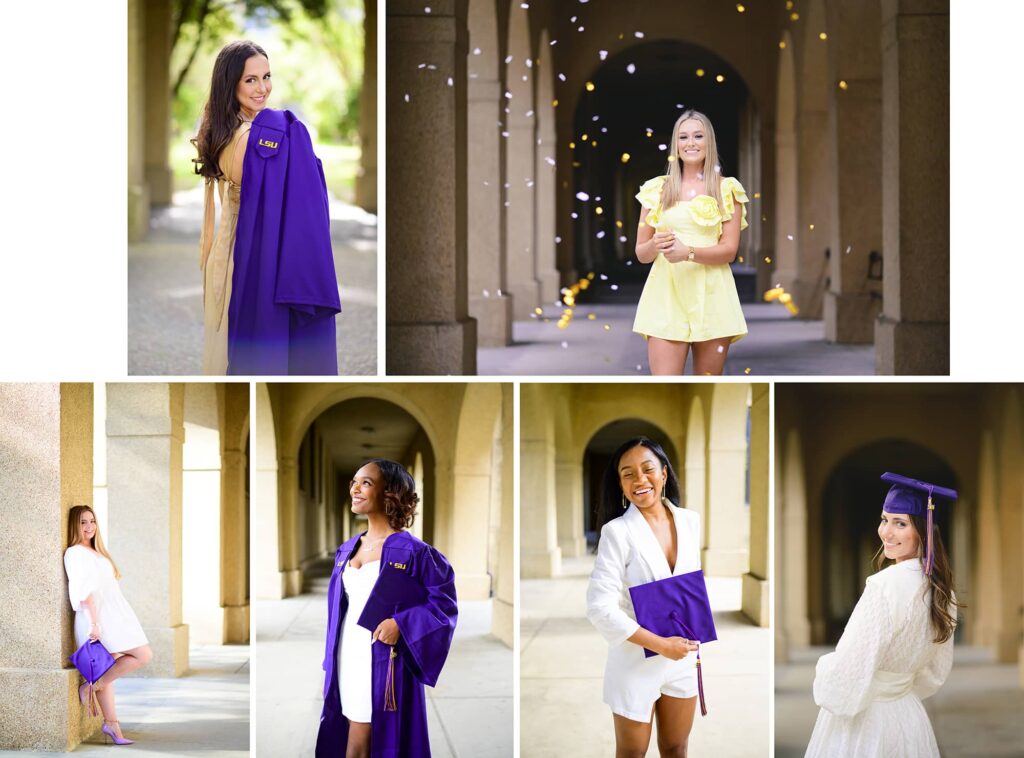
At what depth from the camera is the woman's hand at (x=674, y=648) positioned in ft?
23.5

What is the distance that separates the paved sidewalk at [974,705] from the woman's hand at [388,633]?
1731 mm

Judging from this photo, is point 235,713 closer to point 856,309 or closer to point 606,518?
point 606,518

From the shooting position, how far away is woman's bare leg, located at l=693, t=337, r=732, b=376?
781 centimetres

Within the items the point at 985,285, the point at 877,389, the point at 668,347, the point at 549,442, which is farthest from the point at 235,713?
the point at 985,285

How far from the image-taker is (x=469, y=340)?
843 cm

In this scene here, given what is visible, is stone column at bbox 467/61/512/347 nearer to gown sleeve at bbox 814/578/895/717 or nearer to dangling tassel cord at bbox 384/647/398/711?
dangling tassel cord at bbox 384/647/398/711

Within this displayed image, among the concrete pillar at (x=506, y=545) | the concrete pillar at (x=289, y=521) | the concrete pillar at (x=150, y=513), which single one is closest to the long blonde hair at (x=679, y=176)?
the concrete pillar at (x=506, y=545)

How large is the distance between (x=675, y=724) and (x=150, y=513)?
2479 mm

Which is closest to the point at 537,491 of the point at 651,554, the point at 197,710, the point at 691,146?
the point at 651,554

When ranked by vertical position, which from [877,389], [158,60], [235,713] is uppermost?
[158,60]

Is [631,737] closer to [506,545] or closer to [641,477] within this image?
[506,545]

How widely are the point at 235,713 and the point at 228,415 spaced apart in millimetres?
1323

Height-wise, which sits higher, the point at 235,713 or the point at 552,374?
the point at 552,374

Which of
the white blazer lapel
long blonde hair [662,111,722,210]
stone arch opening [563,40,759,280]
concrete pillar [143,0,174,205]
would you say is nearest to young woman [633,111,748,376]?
long blonde hair [662,111,722,210]
